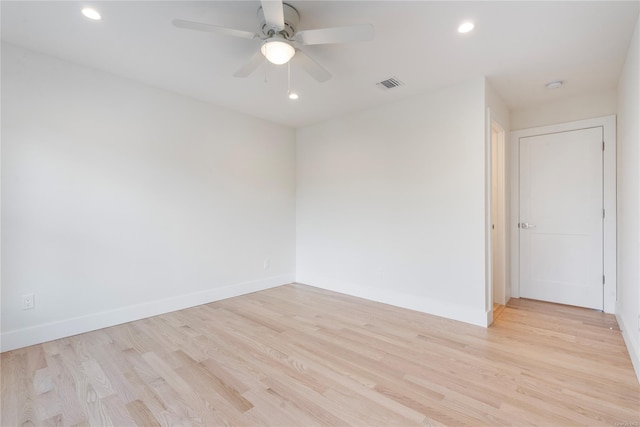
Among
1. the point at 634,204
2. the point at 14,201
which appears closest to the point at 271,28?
the point at 14,201

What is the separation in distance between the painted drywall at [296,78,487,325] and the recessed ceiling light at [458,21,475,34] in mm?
885

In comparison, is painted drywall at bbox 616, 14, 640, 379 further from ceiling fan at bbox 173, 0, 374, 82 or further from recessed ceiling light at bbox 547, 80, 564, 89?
ceiling fan at bbox 173, 0, 374, 82

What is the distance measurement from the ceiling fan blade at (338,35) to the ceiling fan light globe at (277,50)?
0.14 metres

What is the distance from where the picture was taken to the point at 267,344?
8.16ft

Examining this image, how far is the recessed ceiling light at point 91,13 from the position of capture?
1.96m

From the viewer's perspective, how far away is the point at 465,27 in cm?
209

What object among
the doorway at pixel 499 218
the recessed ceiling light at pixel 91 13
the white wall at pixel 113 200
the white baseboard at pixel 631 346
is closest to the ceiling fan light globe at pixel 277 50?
the recessed ceiling light at pixel 91 13

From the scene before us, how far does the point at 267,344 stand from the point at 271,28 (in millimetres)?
2422

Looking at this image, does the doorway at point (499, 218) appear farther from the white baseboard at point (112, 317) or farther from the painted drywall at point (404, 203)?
the white baseboard at point (112, 317)

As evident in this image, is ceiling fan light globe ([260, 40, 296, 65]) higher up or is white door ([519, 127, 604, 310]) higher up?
ceiling fan light globe ([260, 40, 296, 65])

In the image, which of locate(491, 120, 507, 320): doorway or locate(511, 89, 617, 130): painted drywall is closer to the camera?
locate(511, 89, 617, 130): painted drywall

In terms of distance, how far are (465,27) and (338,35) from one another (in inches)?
40.3

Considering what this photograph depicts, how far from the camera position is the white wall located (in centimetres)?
241

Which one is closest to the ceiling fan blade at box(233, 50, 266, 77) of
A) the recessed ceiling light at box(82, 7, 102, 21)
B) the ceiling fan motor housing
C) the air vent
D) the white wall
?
the ceiling fan motor housing
